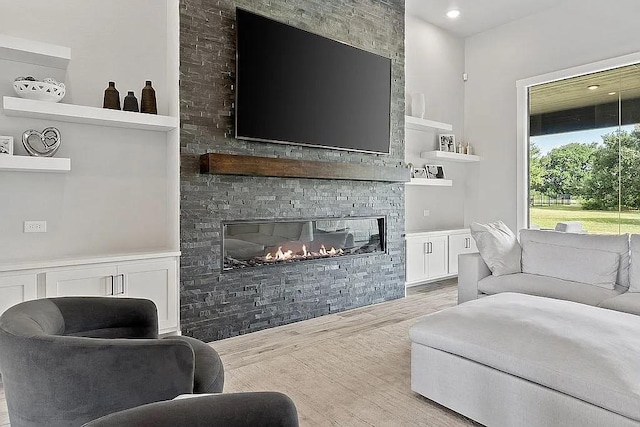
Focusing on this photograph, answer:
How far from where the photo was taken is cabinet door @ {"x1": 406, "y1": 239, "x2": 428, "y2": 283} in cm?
496

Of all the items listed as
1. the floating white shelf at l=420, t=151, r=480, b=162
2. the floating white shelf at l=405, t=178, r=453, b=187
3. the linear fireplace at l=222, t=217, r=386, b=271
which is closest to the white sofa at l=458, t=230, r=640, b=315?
the linear fireplace at l=222, t=217, r=386, b=271

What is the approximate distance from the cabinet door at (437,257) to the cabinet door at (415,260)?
10 cm

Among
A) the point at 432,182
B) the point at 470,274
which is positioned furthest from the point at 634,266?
the point at 432,182

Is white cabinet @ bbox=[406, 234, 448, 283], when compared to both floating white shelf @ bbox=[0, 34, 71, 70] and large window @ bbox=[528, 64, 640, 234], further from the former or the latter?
floating white shelf @ bbox=[0, 34, 71, 70]

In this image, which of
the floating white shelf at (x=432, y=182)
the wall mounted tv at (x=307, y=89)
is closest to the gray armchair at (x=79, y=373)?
the wall mounted tv at (x=307, y=89)

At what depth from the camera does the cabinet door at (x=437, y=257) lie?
5.18 m

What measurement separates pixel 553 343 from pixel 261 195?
2.49m

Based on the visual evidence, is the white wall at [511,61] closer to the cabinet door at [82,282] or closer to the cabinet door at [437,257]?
the cabinet door at [437,257]

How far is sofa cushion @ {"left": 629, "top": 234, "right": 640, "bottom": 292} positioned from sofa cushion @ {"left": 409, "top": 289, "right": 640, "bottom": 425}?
3.16 feet

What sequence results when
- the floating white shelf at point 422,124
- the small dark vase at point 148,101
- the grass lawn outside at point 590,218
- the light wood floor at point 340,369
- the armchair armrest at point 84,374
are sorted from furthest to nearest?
the floating white shelf at point 422,124 → the grass lawn outside at point 590,218 → the small dark vase at point 148,101 → the light wood floor at point 340,369 → the armchair armrest at point 84,374

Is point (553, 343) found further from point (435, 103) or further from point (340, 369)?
point (435, 103)

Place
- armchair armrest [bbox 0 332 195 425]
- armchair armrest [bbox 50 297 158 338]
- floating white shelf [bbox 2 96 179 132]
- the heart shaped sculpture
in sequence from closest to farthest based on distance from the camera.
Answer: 1. armchair armrest [bbox 0 332 195 425]
2. armchair armrest [bbox 50 297 158 338]
3. floating white shelf [bbox 2 96 179 132]
4. the heart shaped sculpture

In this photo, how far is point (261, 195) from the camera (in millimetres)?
3676

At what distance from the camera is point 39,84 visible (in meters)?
2.76
